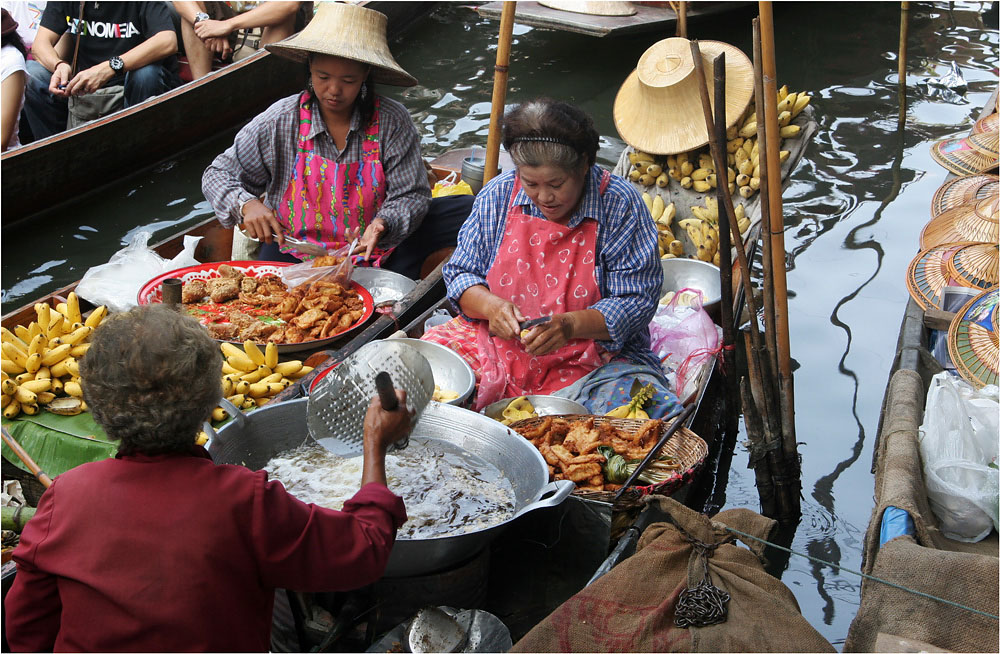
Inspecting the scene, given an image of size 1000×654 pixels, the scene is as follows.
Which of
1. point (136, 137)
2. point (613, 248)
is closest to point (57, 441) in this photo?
point (613, 248)

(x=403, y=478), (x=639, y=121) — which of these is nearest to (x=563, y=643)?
(x=403, y=478)

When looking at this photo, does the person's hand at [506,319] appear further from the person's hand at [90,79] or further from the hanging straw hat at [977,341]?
the person's hand at [90,79]

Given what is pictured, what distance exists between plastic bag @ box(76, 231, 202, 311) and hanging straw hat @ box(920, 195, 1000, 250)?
Result: 336 cm

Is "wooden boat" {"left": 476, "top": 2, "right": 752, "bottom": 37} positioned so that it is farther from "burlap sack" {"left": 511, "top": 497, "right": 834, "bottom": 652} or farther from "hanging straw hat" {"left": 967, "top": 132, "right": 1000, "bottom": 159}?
"burlap sack" {"left": 511, "top": 497, "right": 834, "bottom": 652}

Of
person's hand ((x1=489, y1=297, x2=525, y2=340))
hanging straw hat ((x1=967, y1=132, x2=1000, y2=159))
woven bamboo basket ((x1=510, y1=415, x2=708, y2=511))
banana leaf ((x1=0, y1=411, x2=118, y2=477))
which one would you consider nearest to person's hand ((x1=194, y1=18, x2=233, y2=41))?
banana leaf ((x1=0, y1=411, x2=118, y2=477))

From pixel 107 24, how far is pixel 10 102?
0.88m

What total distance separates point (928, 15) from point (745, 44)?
259cm

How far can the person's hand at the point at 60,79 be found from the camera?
580 centimetres

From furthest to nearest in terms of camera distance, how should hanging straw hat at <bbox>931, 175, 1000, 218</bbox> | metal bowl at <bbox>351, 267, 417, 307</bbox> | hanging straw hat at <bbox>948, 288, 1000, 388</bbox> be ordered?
hanging straw hat at <bbox>931, 175, 1000, 218</bbox> → metal bowl at <bbox>351, 267, 417, 307</bbox> → hanging straw hat at <bbox>948, 288, 1000, 388</bbox>

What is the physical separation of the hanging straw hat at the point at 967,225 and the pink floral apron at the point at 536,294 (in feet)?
6.18

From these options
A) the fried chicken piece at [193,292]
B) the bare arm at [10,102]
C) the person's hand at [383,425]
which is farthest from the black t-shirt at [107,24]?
the person's hand at [383,425]

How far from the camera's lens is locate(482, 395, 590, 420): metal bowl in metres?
2.97

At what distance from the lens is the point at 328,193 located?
12.9 ft

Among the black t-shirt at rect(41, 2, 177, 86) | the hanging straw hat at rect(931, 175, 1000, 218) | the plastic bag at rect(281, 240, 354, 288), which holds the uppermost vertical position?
the black t-shirt at rect(41, 2, 177, 86)
